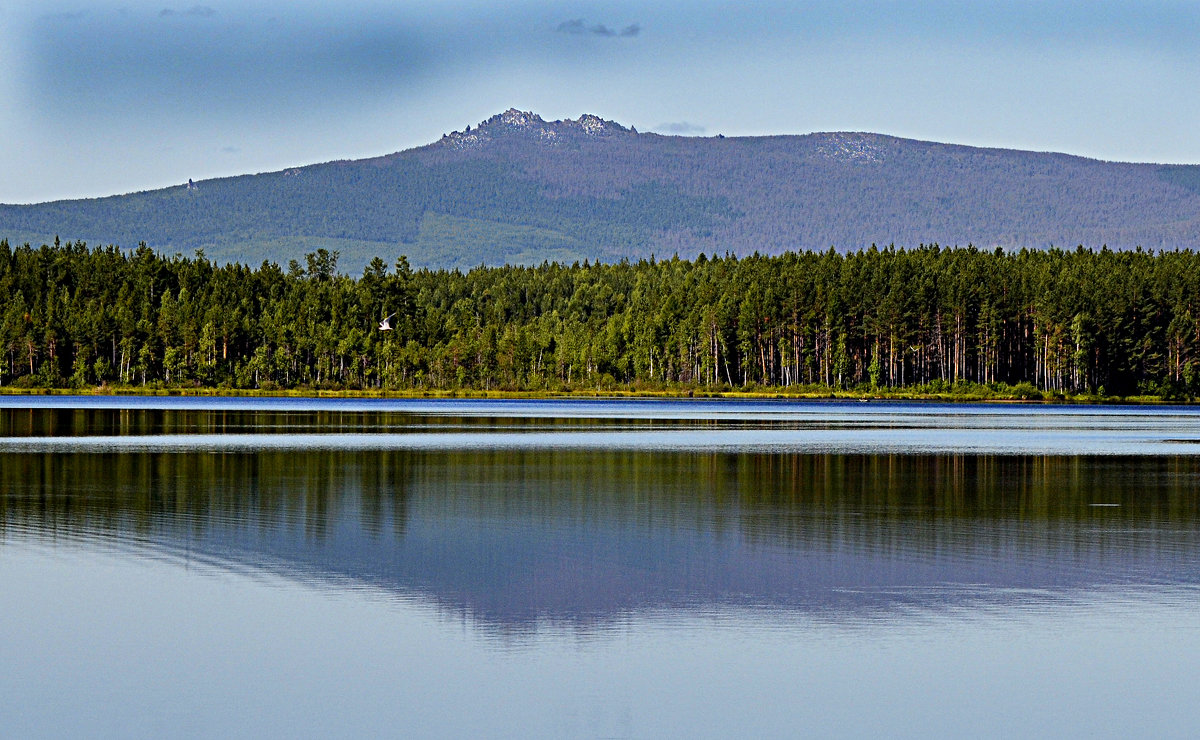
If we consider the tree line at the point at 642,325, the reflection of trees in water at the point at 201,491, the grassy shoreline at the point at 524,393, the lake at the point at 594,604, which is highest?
the tree line at the point at 642,325

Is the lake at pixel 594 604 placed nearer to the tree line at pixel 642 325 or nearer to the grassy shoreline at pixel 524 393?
the grassy shoreline at pixel 524 393

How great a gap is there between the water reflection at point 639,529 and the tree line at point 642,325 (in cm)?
8763

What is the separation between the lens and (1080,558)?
19.8 m

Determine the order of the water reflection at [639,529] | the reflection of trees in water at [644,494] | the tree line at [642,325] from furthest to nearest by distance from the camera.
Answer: the tree line at [642,325] < the reflection of trees in water at [644,494] < the water reflection at [639,529]

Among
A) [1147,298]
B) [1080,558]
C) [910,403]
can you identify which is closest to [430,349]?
[910,403]

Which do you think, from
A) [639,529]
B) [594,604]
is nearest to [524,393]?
[639,529]

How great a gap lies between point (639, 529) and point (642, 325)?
125 metres

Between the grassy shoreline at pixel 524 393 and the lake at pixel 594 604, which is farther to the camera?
the grassy shoreline at pixel 524 393

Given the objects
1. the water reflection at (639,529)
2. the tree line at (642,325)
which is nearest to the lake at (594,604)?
the water reflection at (639,529)

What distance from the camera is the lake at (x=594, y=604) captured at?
11875 millimetres

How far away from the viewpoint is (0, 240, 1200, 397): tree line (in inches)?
4744

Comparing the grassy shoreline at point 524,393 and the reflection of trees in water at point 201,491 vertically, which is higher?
the reflection of trees in water at point 201,491

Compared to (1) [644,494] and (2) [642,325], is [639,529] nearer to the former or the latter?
(1) [644,494]

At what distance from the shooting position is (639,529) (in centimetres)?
2297
